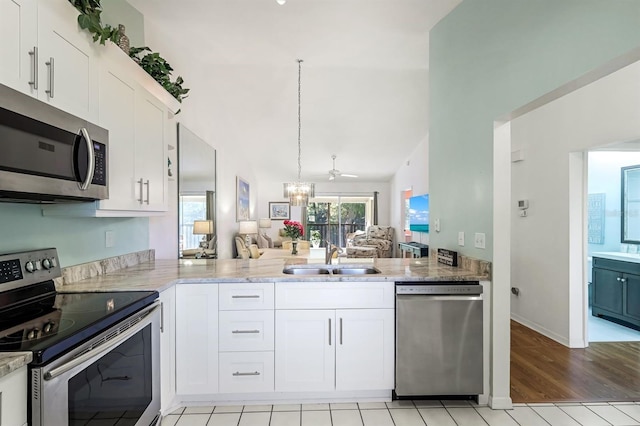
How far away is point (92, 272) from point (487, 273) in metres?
2.61

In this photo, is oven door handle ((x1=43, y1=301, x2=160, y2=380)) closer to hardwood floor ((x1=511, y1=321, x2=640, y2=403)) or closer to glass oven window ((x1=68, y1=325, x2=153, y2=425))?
glass oven window ((x1=68, y1=325, x2=153, y2=425))

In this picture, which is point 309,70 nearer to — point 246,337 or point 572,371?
point 246,337

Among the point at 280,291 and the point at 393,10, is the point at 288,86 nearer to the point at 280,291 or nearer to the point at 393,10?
the point at 393,10

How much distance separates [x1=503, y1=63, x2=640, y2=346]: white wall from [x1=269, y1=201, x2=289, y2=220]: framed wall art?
6988 millimetres

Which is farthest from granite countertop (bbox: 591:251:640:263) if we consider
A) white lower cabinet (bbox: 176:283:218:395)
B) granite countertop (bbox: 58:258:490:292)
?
white lower cabinet (bbox: 176:283:218:395)

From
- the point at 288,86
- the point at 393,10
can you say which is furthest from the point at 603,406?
the point at 288,86

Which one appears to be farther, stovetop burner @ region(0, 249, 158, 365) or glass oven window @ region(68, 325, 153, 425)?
glass oven window @ region(68, 325, 153, 425)

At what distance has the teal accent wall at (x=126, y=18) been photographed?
2320 mm

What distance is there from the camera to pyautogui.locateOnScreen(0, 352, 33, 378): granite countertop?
945mm

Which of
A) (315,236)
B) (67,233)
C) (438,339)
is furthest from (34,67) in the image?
(315,236)

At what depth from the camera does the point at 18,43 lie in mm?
1233

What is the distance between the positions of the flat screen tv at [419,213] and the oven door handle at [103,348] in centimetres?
584

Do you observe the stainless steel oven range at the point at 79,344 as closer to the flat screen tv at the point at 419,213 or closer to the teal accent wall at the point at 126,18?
the teal accent wall at the point at 126,18

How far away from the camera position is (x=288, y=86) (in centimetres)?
501
